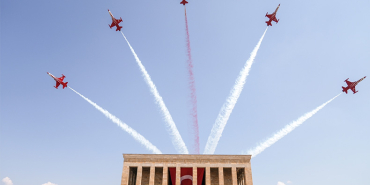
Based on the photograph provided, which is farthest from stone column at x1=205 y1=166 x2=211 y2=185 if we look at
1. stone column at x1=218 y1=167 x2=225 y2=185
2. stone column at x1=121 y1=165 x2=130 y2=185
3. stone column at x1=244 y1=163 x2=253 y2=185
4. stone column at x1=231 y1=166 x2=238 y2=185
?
stone column at x1=121 y1=165 x2=130 y2=185

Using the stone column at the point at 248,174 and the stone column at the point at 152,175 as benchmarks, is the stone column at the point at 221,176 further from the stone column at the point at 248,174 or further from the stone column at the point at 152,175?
the stone column at the point at 152,175

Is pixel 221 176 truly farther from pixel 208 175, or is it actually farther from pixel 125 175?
pixel 125 175

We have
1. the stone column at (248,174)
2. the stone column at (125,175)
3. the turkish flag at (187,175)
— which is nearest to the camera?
the stone column at (125,175)

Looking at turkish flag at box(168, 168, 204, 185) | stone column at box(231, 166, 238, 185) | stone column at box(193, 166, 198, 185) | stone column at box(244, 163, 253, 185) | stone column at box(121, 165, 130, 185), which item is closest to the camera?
stone column at box(121, 165, 130, 185)

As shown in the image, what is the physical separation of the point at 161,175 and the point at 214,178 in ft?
28.0

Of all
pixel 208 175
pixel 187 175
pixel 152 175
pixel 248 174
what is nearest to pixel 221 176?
pixel 208 175

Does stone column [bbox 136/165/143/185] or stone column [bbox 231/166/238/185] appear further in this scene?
stone column [bbox 231/166/238/185]

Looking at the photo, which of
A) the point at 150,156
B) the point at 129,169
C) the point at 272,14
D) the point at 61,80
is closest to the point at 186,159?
the point at 150,156

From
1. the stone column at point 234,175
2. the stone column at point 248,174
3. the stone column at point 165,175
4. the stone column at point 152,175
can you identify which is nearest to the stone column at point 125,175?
the stone column at point 152,175

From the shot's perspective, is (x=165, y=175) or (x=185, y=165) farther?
(x=185, y=165)

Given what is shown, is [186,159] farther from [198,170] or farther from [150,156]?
[150,156]

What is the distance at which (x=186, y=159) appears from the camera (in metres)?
50.5

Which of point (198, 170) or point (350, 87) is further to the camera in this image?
point (350, 87)

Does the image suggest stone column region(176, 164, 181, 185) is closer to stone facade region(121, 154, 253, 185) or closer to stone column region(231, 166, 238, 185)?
stone facade region(121, 154, 253, 185)
